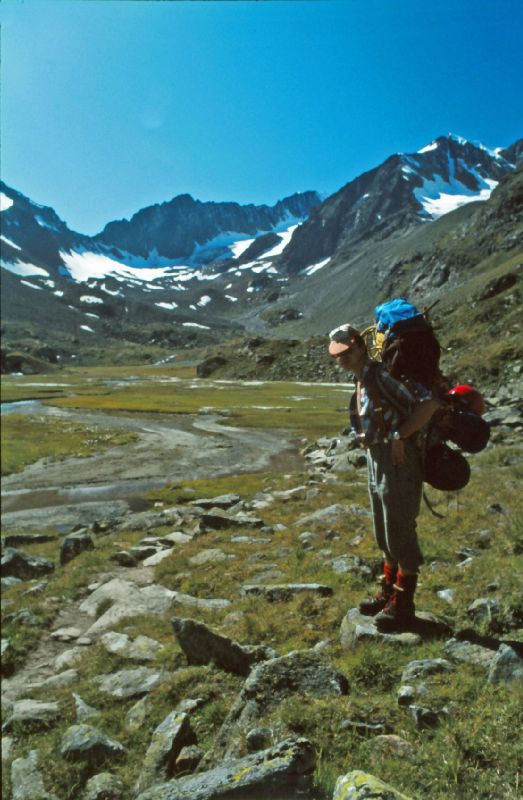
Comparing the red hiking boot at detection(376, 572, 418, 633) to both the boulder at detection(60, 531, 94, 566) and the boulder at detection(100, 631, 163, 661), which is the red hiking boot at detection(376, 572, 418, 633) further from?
the boulder at detection(60, 531, 94, 566)

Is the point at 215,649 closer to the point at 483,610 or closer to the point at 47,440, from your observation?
the point at 483,610

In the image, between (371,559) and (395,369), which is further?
(371,559)

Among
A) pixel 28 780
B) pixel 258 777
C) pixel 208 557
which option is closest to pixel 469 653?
pixel 258 777

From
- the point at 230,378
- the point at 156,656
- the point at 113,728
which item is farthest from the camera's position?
the point at 230,378

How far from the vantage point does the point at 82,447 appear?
52.4 m

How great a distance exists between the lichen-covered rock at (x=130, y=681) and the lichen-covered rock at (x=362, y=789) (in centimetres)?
535

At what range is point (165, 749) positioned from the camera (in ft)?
18.8

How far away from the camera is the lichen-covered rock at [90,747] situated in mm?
6375

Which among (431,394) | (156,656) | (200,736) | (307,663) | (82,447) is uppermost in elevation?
(431,394)

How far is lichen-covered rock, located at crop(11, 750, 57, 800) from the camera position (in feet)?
19.8

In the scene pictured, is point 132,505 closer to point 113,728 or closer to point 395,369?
point 113,728

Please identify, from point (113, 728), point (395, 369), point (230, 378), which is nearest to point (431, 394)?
point (395, 369)

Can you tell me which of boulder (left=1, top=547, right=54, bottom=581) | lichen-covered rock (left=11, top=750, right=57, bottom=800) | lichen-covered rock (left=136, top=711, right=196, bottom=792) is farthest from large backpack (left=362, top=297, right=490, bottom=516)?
boulder (left=1, top=547, right=54, bottom=581)

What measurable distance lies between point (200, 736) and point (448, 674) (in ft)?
10.2
